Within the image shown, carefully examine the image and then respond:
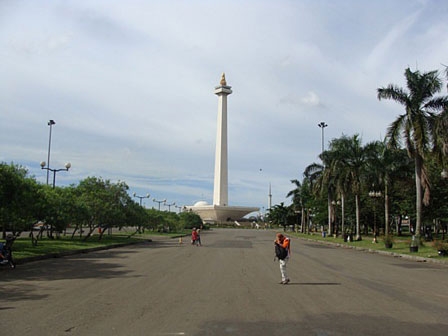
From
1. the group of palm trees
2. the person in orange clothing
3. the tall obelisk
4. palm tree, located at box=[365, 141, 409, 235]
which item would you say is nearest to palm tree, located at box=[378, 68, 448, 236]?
the group of palm trees

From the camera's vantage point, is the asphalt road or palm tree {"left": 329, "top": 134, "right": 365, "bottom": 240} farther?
palm tree {"left": 329, "top": 134, "right": 365, "bottom": 240}

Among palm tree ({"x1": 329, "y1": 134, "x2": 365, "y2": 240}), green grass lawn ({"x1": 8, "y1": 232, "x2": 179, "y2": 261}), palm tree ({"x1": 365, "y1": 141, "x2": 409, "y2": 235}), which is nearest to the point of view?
green grass lawn ({"x1": 8, "y1": 232, "x2": 179, "y2": 261})

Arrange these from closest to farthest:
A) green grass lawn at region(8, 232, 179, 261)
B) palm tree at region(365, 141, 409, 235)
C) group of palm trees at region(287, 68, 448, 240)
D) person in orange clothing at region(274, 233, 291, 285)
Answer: person in orange clothing at region(274, 233, 291, 285) → green grass lawn at region(8, 232, 179, 261) → group of palm trees at region(287, 68, 448, 240) → palm tree at region(365, 141, 409, 235)

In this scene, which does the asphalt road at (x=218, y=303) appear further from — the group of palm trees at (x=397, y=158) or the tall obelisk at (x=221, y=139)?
the tall obelisk at (x=221, y=139)

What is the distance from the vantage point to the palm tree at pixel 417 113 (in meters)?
28.0

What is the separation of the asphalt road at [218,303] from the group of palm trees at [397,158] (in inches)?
536

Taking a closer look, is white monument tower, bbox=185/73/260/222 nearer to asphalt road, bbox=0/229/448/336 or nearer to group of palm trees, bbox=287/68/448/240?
group of palm trees, bbox=287/68/448/240

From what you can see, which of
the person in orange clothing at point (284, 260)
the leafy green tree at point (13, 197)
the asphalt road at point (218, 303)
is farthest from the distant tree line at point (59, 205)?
the person in orange clothing at point (284, 260)

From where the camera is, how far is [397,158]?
133ft

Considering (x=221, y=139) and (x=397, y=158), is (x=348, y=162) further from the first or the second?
(x=221, y=139)

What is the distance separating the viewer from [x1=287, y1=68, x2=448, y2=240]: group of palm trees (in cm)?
2756

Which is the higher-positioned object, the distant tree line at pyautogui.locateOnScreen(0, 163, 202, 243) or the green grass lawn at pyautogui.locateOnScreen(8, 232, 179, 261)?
the distant tree line at pyautogui.locateOnScreen(0, 163, 202, 243)

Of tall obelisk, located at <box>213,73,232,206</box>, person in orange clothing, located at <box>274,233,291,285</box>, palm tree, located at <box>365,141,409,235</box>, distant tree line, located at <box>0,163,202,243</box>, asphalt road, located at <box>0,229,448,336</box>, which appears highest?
tall obelisk, located at <box>213,73,232,206</box>

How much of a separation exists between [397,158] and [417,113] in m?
13.1
